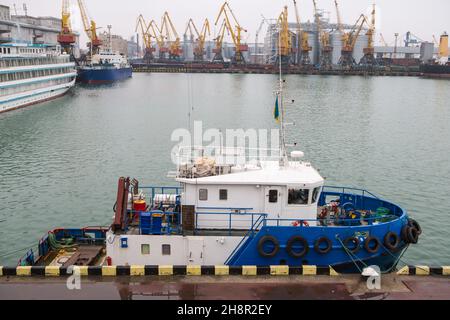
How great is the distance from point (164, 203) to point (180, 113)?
48901 mm

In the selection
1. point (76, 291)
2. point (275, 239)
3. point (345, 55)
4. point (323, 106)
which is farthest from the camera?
point (345, 55)

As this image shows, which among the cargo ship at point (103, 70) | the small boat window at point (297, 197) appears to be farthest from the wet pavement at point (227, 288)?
the cargo ship at point (103, 70)

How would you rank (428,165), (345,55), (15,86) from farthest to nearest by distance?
(345,55) → (15,86) → (428,165)

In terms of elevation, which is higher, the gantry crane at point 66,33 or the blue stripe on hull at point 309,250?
the gantry crane at point 66,33

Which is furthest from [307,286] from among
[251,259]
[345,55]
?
[345,55]

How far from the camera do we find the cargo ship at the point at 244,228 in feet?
46.4

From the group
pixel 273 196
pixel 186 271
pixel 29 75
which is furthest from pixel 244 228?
pixel 29 75

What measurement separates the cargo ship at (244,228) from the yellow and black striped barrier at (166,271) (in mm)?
1199

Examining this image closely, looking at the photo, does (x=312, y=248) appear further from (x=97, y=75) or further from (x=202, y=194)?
(x=97, y=75)

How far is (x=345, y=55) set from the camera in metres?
182

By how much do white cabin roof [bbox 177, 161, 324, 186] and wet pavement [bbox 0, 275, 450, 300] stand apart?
3.16 m

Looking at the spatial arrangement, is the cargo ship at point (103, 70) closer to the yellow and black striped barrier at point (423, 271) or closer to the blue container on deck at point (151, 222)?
the blue container on deck at point (151, 222)

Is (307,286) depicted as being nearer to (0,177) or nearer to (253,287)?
(253,287)

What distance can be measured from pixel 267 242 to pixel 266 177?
6.91ft
